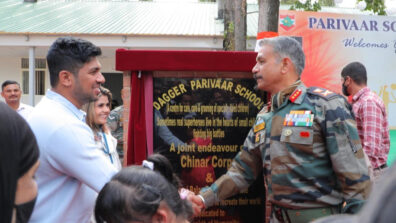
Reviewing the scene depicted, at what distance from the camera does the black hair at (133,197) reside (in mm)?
1780

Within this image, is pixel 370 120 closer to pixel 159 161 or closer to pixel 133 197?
pixel 159 161

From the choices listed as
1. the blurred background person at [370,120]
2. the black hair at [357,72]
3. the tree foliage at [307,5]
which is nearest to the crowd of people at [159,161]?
the blurred background person at [370,120]

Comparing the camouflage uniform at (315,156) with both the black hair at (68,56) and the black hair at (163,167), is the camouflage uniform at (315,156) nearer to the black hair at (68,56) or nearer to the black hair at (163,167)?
the black hair at (163,167)

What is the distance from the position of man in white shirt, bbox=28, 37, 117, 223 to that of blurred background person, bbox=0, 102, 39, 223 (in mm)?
728

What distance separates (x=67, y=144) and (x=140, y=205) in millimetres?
477

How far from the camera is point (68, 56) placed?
2297 mm

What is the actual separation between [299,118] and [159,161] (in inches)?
39.3

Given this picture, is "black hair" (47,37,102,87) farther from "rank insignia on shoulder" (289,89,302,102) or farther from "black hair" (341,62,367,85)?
"black hair" (341,62,367,85)

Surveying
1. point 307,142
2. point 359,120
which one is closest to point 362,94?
point 359,120

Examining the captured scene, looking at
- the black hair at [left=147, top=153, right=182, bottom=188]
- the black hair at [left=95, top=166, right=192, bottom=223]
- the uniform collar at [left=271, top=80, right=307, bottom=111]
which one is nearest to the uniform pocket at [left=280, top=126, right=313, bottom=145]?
the uniform collar at [left=271, top=80, right=307, bottom=111]

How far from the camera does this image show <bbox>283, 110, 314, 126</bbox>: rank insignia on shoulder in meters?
2.73

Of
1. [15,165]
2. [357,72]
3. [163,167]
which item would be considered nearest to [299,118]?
[163,167]

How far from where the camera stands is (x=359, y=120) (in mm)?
4547

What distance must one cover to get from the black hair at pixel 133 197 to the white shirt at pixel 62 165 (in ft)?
0.71
